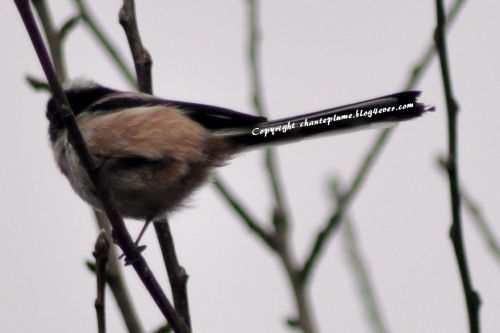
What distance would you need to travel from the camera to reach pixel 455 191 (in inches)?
76.8

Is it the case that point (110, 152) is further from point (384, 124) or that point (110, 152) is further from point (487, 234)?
point (487, 234)

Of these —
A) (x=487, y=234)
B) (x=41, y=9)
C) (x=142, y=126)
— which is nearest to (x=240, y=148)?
(x=142, y=126)

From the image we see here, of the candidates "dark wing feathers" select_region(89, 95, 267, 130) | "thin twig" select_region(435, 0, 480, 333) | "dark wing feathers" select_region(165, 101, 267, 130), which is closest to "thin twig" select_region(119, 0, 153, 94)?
"dark wing feathers" select_region(89, 95, 267, 130)

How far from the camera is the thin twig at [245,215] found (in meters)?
2.59

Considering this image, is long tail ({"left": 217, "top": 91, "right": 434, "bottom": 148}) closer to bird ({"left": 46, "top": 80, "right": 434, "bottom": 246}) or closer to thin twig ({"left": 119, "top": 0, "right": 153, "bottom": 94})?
bird ({"left": 46, "top": 80, "right": 434, "bottom": 246})

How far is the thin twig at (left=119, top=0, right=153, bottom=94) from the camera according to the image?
10.7ft

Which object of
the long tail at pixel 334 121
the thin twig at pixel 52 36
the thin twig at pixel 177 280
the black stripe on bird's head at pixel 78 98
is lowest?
the thin twig at pixel 177 280

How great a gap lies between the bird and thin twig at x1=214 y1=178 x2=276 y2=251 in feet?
2.23

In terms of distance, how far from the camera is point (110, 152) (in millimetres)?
3875

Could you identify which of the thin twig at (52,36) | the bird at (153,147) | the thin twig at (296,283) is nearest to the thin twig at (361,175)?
the thin twig at (296,283)

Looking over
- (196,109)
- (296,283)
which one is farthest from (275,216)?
(196,109)

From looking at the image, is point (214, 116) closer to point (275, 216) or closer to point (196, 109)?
point (196, 109)

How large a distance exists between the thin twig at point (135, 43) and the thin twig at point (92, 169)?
842mm

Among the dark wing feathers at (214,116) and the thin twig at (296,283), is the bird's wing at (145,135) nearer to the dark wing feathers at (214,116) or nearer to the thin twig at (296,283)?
the dark wing feathers at (214,116)
